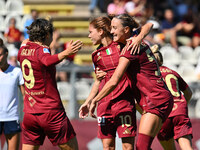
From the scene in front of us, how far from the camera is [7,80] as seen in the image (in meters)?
6.64

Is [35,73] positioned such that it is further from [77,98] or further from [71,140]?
[77,98]

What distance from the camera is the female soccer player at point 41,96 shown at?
5.47 m

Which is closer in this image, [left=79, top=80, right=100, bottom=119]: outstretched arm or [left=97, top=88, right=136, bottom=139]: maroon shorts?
[left=79, top=80, right=100, bottom=119]: outstretched arm

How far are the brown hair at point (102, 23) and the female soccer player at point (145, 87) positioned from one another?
612 millimetres

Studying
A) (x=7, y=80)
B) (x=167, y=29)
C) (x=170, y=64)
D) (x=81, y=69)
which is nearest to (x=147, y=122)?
(x=7, y=80)

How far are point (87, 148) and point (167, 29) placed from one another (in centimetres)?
619

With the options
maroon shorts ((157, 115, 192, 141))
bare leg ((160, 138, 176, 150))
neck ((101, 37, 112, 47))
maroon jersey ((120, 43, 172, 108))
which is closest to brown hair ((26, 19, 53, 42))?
neck ((101, 37, 112, 47))

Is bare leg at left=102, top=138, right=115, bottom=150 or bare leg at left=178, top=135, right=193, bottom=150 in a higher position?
bare leg at left=102, top=138, right=115, bottom=150

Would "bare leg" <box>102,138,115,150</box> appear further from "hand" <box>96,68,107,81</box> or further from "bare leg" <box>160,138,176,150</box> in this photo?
"bare leg" <box>160,138,176,150</box>

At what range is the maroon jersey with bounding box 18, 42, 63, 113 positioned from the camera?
5452 millimetres

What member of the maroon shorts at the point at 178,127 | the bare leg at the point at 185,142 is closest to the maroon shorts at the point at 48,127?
the maroon shorts at the point at 178,127

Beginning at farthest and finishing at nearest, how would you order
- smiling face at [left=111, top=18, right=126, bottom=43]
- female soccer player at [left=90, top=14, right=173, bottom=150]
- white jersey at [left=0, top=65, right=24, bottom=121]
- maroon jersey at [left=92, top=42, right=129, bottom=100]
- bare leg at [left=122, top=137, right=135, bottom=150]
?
1. white jersey at [left=0, top=65, right=24, bottom=121]
2. maroon jersey at [left=92, top=42, right=129, bottom=100]
3. bare leg at [left=122, top=137, right=135, bottom=150]
4. smiling face at [left=111, top=18, right=126, bottom=43]
5. female soccer player at [left=90, top=14, right=173, bottom=150]

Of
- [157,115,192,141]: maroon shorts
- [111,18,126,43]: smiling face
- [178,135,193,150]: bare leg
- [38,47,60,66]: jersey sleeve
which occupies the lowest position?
[178,135,193,150]: bare leg

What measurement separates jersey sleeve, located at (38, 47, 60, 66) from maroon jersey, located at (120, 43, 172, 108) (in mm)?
865
